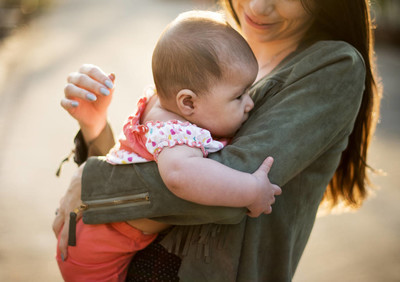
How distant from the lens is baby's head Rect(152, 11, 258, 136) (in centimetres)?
139

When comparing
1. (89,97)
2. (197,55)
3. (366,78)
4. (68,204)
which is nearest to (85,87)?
(89,97)

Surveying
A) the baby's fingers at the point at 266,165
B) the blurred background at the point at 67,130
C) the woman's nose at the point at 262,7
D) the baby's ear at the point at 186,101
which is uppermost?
the woman's nose at the point at 262,7

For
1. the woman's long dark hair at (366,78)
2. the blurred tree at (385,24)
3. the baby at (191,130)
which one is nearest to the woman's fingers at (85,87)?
the baby at (191,130)

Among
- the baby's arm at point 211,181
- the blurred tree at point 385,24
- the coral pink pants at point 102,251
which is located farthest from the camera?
the blurred tree at point 385,24

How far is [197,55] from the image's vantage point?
1388 millimetres

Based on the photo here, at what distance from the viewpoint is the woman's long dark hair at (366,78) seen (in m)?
1.61

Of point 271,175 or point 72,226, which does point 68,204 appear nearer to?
point 72,226

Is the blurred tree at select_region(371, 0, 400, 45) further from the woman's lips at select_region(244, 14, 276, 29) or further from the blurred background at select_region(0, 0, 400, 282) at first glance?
the woman's lips at select_region(244, 14, 276, 29)

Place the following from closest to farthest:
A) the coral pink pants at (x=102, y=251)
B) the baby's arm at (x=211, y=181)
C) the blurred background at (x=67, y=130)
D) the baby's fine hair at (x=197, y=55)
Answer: the baby's arm at (x=211, y=181)
the baby's fine hair at (x=197, y=55)
the coral pink pants at (x=102, y=251)
the blurred background at (x=67, y=130)

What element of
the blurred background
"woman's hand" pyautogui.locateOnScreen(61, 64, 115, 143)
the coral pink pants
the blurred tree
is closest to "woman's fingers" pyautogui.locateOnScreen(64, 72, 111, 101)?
"woman's hand" pyautogui.locateOnScreen(61, 64, 115, 143)

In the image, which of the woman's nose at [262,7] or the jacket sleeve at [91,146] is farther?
the jacket sleeve at [91,146]

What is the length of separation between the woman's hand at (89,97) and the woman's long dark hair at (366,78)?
0.67 meters

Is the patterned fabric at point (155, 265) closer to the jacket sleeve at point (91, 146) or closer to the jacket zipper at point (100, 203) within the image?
the jacket zipper at point (100, 203)

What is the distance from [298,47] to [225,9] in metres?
0.56
